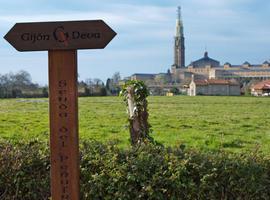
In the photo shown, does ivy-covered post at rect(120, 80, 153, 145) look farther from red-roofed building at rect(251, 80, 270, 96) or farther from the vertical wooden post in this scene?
red-roofed building at rect(251, 80, 270, 96)

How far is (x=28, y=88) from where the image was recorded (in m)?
67.0

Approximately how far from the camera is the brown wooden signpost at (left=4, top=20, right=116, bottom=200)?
13.6 ft

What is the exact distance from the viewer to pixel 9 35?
4.30 m

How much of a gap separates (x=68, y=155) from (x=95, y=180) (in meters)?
0.71

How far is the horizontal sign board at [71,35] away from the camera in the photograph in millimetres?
4145

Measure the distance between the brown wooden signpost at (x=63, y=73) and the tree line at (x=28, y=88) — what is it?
2236 inches

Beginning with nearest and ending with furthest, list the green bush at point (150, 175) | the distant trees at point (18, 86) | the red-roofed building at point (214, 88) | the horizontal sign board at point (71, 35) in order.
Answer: the horizontal sign board at point (71, 35), the green bush at point (150, 175), the distant trees at point (18, 86), the red-roofed building at point (214, 88)

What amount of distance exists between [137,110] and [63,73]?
3.90 m

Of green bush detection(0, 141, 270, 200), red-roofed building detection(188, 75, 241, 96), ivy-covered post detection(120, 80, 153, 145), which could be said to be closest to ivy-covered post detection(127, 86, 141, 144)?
ivy-covered post detection(120, 80, 153, 145)

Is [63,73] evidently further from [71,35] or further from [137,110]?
[137,110]

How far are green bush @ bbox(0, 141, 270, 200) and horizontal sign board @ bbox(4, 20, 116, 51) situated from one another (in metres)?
1.51

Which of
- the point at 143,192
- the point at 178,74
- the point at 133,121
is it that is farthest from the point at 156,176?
the point at 178,74

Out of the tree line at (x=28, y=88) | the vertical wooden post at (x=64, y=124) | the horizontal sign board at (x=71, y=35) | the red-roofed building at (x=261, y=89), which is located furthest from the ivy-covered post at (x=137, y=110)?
the red-roofed building at (x=261, y=89)

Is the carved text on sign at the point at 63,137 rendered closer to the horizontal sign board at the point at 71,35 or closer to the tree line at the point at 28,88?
the horizontal sign board at the point at 71,35
